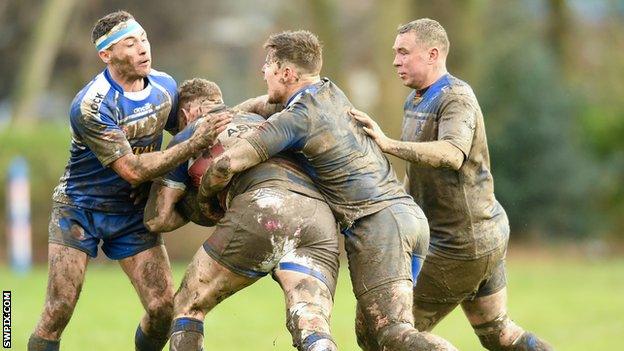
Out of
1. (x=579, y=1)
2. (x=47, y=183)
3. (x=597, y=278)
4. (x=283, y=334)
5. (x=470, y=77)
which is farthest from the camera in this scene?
(x=579, y=1)

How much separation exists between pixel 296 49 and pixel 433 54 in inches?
41.1

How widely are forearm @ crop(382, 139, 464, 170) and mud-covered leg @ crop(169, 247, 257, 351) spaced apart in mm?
1257

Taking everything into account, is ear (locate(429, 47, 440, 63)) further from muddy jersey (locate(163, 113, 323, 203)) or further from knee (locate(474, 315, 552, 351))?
knee (locate(474, 315, 552, 351))

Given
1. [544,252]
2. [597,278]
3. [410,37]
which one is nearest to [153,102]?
[410,37]

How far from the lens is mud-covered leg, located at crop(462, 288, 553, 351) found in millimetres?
8422

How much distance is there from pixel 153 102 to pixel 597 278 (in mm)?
11791

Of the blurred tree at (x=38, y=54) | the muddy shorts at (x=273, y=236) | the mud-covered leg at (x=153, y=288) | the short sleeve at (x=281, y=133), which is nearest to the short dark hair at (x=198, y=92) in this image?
the short sleeve at (x=281, y=133)

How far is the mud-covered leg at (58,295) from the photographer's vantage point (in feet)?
26.7

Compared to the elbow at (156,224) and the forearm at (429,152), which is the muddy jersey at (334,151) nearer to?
the forearm at (429,152)

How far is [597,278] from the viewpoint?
1842cm

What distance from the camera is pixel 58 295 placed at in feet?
26.7

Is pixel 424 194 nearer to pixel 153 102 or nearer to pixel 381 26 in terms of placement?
pixel 153 102

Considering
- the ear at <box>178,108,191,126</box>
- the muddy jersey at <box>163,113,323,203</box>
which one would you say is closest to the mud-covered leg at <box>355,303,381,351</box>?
the muddy jersey at <box>163,113,323,203</box>

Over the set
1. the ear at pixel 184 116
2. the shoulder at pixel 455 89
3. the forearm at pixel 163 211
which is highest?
the shoulder at pixel 455 89
